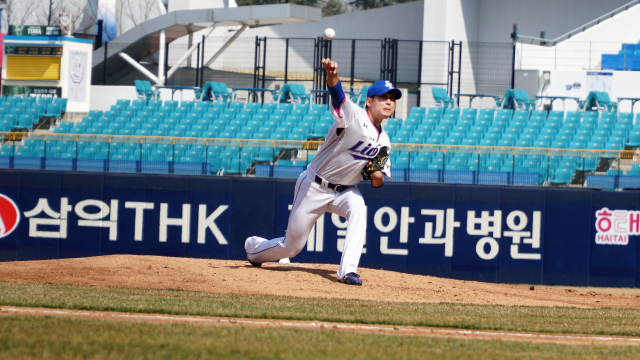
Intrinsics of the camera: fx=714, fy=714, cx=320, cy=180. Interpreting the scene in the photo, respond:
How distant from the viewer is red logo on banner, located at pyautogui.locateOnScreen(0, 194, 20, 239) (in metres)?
13.9

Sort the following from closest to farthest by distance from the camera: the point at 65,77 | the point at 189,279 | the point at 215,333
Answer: the point at 215,333
the point at 189,279
the point at 65,77

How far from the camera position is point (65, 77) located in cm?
2430

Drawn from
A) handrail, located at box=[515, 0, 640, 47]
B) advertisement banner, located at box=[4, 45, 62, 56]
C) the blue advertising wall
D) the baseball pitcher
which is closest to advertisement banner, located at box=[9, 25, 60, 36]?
advertisement banner, located at box=[4, 45, 62, 56]

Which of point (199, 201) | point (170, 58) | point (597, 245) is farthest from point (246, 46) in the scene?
point (597, 245)

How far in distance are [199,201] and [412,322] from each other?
8269mm

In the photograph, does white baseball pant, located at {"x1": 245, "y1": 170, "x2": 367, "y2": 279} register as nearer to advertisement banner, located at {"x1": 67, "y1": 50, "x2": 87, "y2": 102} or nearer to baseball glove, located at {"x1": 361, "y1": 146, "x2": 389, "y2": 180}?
baseball glove, located at {"x1": 361, "y1": 146, "x2": 389, "y2": 180}

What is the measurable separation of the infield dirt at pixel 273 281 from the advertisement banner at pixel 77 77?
1629 cm

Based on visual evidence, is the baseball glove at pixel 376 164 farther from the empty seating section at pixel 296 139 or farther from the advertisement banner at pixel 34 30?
the advertisement banner at pixel 34 30

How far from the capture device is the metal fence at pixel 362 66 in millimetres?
25688

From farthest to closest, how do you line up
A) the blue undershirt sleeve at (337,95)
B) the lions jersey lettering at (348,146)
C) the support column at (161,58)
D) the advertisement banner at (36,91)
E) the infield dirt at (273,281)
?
the support column at (161,58), the advertisement banner at (36,91), the infield dirt at (273,281), the lions jersey lettering at (348,146), the blue undershirt sleeve at (337,95)

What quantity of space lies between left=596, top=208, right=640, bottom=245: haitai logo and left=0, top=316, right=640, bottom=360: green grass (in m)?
8.19

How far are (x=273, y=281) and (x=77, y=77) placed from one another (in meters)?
18.9

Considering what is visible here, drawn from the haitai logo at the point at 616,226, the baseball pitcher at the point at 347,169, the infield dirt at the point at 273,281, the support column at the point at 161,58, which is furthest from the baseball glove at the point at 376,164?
the support column at the point at 161,58

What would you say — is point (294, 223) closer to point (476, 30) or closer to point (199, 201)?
point (199, 201)
